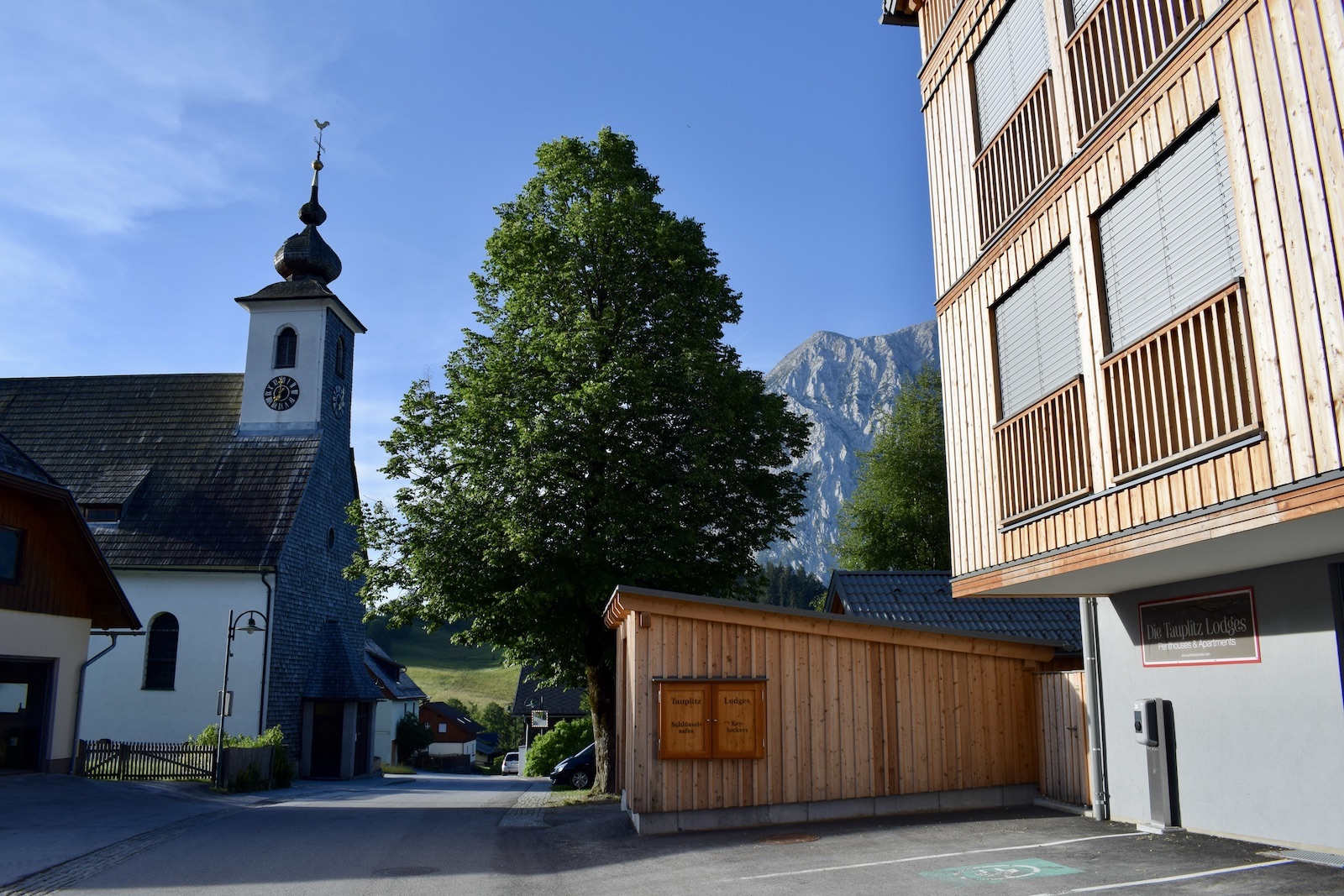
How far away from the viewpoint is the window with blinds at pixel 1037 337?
1052 cm

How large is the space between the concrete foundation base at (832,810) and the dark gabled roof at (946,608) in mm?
5929

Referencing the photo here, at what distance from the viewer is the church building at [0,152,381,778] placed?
30625 millimetres

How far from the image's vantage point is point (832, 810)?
44.1ft

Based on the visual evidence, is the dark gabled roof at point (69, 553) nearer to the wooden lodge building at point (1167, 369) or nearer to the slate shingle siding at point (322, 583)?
the slate shingle siding at point (322, 583)

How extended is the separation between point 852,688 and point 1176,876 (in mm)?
5975

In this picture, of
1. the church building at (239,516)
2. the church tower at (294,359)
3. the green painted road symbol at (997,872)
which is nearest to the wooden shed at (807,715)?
the green painted road symbol at (997,872)

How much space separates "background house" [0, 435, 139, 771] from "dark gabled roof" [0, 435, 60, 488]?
0.02 m

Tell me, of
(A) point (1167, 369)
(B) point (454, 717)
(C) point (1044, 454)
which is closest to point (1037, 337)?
(C) point (1044, 454)

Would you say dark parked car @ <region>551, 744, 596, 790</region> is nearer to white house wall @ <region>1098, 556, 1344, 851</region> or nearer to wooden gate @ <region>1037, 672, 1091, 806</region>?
wooden gate @ <region>1037, 672, 1091, 806</region>

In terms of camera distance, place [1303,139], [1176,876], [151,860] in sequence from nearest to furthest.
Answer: [1303,139], [1176,876], [151,860]

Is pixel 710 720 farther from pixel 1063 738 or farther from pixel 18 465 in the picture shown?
pixel 18 465

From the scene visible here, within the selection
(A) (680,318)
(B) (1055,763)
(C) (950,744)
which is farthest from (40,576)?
(B) (1055,763)

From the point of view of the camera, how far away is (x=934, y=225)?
46.5 feet

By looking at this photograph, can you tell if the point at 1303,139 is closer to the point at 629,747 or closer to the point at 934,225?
the point at 934,225
